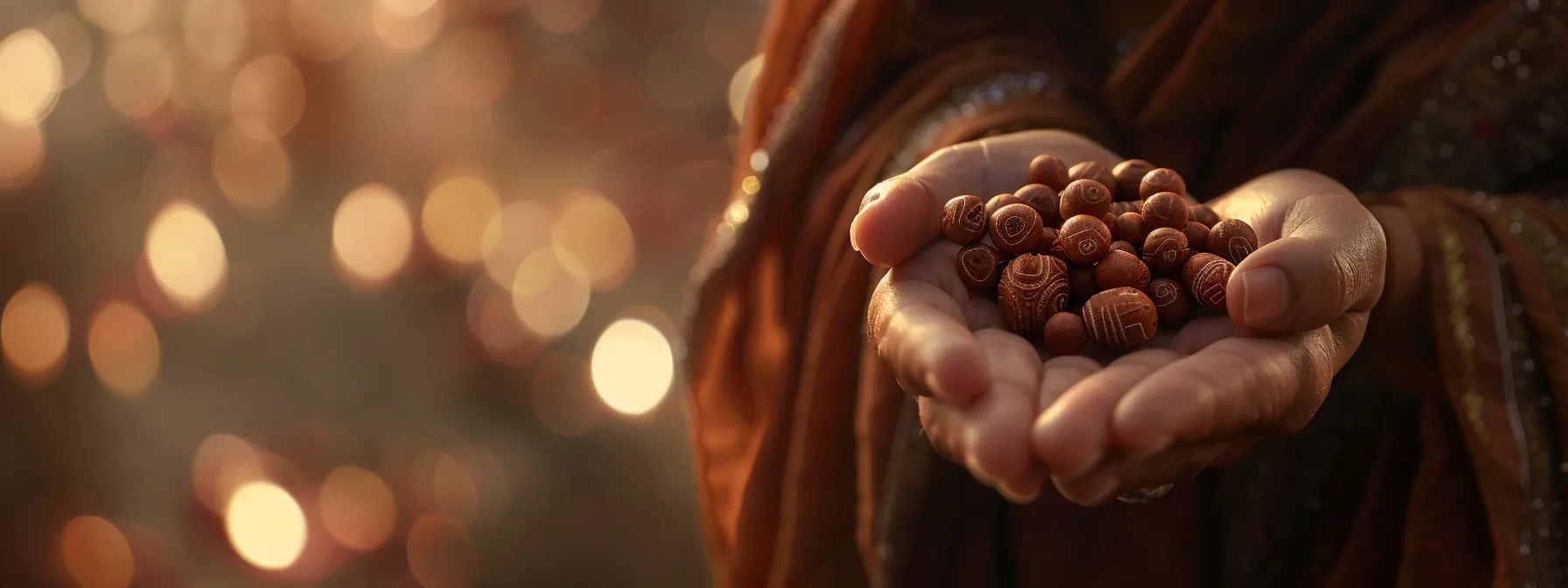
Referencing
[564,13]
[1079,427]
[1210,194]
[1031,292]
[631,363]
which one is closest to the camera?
[1079,427]

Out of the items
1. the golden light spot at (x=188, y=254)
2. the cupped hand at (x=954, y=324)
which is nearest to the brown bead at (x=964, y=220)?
the cupped hand at (x=954, y=324)

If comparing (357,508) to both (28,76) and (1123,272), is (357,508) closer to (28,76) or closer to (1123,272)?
(28,76)

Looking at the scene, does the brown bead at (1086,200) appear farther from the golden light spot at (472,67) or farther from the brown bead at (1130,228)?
the golden light spot at (472,67)

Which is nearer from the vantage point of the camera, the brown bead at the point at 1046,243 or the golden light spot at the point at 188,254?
the brown bead at the point at 1046,243

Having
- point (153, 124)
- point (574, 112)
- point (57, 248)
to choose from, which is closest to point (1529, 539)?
point (574, 112)

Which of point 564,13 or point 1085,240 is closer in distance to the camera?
point 1085,240

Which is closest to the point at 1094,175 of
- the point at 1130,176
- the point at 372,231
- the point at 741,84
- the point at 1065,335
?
the point at 1130,176

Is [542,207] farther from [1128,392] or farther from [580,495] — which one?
[1128,392]
